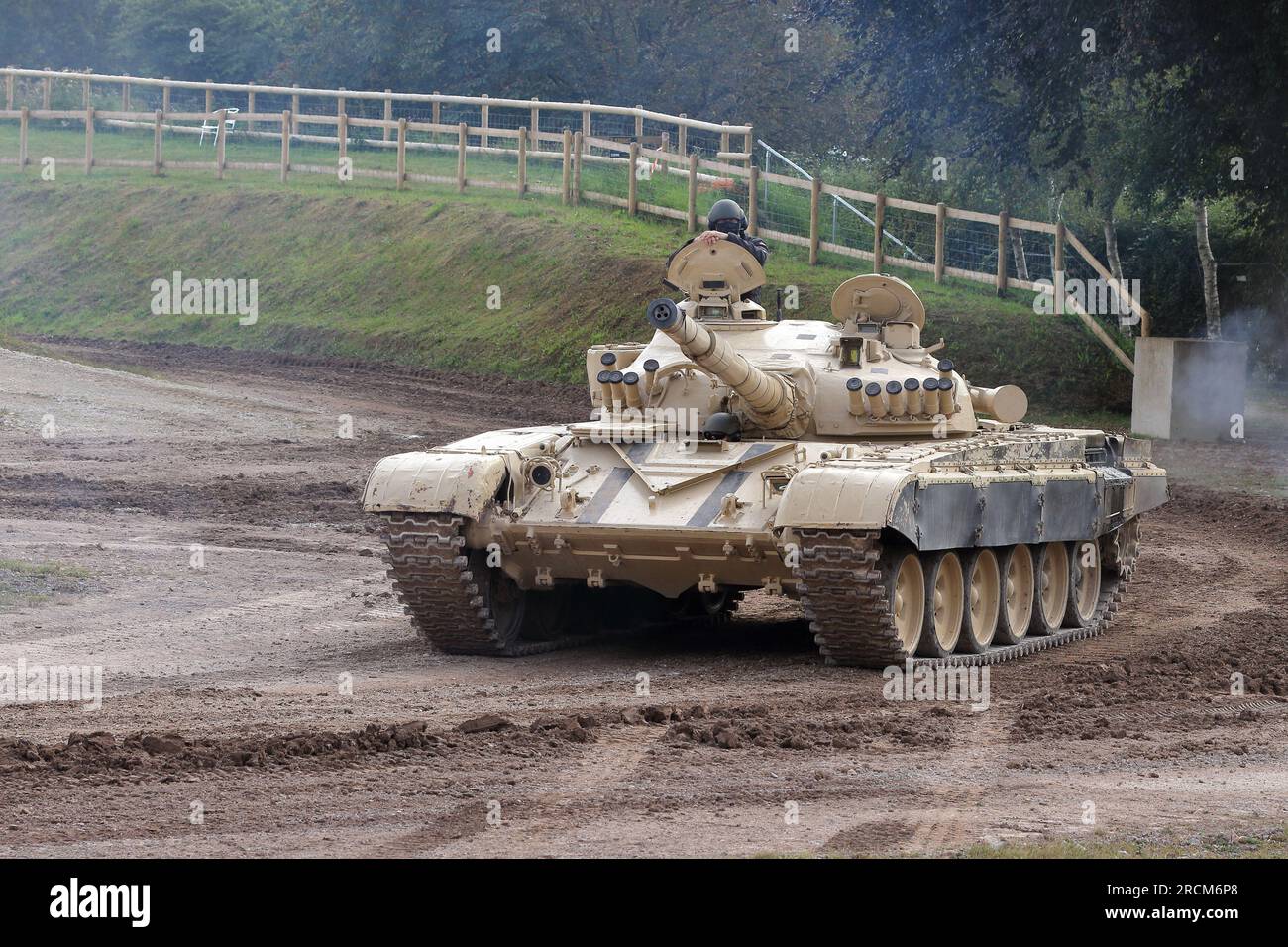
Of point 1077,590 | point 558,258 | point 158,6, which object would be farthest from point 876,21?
point 158,6

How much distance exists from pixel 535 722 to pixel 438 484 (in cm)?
293

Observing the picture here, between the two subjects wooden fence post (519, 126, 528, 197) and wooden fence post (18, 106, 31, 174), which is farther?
wooden fence post (18, 106, 31, 174)

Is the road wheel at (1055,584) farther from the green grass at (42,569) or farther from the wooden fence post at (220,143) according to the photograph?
the wooden fence post at (220,143)

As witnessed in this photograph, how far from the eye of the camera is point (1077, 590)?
53.7ft

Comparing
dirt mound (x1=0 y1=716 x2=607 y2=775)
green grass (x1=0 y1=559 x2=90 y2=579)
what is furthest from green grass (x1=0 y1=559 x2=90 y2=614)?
dirt mound (x1=0 y1=716 x2=607 y2=775)

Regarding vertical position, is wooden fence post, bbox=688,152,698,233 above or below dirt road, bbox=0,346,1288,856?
above

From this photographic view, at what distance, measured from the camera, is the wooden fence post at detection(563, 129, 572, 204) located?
119 ft

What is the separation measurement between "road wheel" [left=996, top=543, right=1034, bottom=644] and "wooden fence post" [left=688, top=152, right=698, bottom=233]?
1875 cm

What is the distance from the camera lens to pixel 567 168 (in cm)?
3628

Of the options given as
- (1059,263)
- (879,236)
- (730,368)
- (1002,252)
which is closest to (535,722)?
(730,368)

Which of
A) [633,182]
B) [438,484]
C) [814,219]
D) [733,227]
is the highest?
[633,182]

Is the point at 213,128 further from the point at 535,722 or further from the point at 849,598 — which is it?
the point at 535,722

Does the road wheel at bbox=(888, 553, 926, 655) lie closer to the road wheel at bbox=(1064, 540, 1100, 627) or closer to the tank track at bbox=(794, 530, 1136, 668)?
the tank track at bbox=(794, 530, 1136, 668)

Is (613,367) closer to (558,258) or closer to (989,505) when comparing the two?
(989,505)
